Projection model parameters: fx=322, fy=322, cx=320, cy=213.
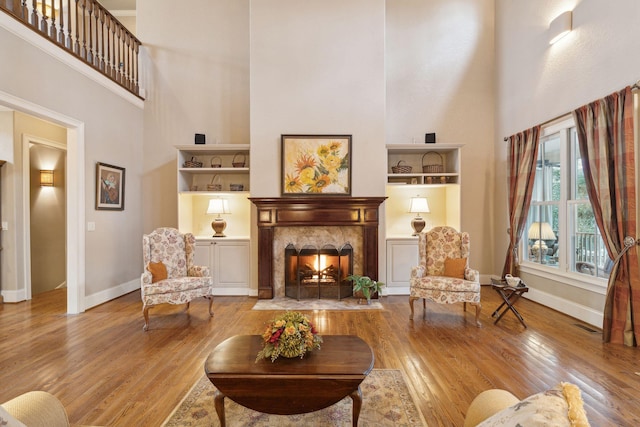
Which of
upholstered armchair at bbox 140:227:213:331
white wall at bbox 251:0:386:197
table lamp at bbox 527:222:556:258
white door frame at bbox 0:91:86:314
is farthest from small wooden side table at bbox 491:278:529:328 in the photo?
white door frame at bbox 0:91:86:314

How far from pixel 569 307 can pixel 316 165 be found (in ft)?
12.6

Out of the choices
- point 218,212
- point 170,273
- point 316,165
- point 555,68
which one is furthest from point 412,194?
Answer: point 170,273

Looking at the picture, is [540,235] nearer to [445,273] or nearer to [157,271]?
[445,273]

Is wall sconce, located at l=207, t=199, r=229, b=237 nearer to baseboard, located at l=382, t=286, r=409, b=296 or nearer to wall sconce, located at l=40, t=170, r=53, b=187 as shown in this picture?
wall sconce, located at l=40, t=170, r=53, b=187

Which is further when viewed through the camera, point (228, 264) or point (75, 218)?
point (228, 264)

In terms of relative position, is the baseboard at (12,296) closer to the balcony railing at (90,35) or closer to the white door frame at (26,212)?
the white door frame at (26,212)

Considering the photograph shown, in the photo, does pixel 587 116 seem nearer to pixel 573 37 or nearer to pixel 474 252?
pixel 573 37

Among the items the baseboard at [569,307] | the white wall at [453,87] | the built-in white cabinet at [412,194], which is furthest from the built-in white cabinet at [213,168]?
the baseboard at [569,307]

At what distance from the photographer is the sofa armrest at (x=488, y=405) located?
121 cm

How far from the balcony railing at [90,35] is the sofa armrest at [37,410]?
393cm

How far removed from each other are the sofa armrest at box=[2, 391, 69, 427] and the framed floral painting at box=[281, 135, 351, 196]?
3951 millimetres

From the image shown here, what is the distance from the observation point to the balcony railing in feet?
11.8

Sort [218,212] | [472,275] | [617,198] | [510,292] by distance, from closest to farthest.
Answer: [617,198]
[510,292]
[472,275]
[218,212]

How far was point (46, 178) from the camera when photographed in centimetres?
541
